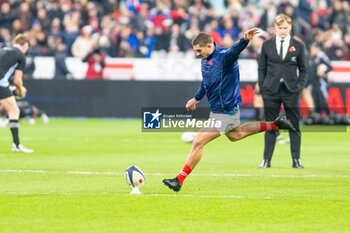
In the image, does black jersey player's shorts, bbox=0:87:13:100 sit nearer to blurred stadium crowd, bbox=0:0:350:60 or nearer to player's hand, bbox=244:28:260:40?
player's hand, bbox=244:28:260:40

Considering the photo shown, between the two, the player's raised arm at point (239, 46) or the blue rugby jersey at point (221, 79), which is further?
the blue rugby jersey at point (221, 79)

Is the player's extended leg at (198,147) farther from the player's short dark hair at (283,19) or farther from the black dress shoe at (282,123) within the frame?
the player's short dark hair at (283,19)

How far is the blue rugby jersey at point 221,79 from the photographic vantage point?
11.0 meters

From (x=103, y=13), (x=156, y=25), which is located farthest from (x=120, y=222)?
(x=103, y=13)

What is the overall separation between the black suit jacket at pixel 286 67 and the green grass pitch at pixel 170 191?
145 cm

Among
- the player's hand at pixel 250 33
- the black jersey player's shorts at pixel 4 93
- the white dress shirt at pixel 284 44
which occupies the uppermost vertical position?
the player's hand at pixel 250 33

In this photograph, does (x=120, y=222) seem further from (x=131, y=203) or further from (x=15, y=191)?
(x=15, y=191)

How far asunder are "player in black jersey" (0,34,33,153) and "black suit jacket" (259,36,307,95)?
560cm

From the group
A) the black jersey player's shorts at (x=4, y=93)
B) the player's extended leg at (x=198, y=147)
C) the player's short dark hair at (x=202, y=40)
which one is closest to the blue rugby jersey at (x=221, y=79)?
the player's short dark hair at (x=202, y=40)

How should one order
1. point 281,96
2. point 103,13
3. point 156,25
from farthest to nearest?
Result: point 103,13, point 156,25, point 281,96

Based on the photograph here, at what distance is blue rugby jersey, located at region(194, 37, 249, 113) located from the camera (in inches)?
433

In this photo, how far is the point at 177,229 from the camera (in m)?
8.36

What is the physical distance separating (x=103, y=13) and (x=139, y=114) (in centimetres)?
637

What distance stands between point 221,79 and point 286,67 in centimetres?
317
